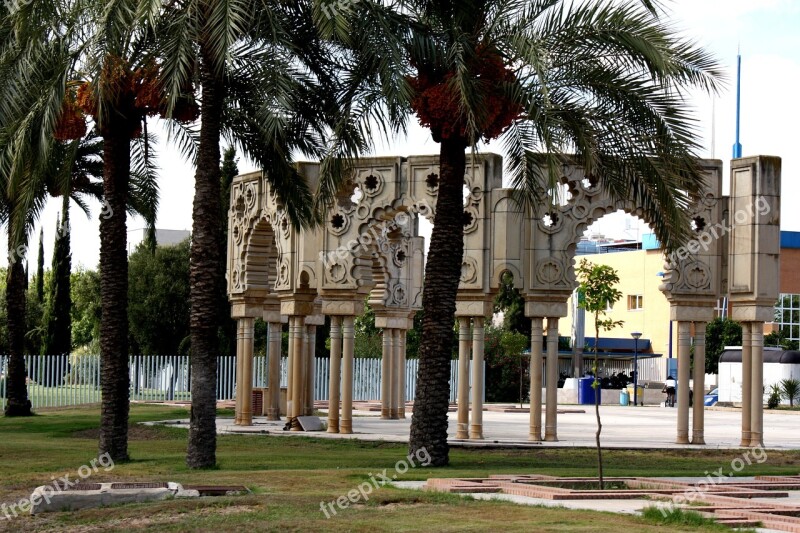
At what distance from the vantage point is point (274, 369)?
95.1ft

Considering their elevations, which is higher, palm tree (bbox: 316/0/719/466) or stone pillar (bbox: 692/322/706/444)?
palm tree (bbox: 316/0/719/466)

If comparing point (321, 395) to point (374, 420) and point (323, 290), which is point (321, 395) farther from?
point (323, 290)

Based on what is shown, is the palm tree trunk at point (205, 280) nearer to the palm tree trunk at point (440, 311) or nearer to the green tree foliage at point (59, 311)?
the palm tree trunk at point (440, 311)

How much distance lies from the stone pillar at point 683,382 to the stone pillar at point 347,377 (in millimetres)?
6510

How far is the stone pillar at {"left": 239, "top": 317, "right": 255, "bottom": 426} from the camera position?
27.9 meters

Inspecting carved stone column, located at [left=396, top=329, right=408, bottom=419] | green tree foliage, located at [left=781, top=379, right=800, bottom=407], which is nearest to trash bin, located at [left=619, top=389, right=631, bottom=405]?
green tree foliage, located at [left=781, top=379, right=800, bottom=407]

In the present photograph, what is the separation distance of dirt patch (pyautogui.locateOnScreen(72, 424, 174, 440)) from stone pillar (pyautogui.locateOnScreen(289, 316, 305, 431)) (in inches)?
109

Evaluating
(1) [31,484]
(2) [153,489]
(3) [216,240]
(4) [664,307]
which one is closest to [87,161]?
(3) [216,240]

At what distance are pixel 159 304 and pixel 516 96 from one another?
35.6 meters

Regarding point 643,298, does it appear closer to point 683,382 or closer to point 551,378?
point 683,382

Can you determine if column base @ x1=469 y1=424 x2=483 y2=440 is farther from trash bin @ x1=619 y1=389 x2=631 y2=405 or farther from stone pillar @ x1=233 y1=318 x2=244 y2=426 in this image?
trash bin @ x1=619 y1=389 x2=631 y2=405

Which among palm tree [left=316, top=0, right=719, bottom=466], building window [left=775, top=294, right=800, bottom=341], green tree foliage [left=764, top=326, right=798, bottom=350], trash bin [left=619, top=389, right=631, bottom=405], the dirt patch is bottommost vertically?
trash bin [left=619, top=389, right=631, bottom=405]

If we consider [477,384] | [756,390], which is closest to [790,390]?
[756,390]

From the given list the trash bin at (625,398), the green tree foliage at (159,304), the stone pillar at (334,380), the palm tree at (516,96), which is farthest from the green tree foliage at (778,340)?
the palm tree at (516,96)
